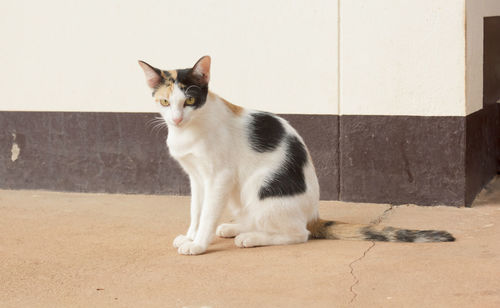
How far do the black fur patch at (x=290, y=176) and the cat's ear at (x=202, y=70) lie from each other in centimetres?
55

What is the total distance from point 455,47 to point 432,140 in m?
0.58

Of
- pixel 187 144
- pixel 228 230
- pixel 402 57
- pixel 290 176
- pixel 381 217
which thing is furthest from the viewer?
pixel 402 57

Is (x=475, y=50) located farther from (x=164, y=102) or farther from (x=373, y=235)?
(x=164, y=102)

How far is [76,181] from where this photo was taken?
501 cm

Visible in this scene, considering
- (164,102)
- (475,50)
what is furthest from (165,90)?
(475,50)

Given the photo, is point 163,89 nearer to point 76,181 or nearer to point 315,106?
point 315,106

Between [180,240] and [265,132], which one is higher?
[265,132]

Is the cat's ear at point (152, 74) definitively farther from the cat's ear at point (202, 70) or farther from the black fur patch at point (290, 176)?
the black fur patch at point (290, 176)

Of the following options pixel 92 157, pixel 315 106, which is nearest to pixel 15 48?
pixel 92 157

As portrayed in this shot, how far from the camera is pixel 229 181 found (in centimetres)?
337

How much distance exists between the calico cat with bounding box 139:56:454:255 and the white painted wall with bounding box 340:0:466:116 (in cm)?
99

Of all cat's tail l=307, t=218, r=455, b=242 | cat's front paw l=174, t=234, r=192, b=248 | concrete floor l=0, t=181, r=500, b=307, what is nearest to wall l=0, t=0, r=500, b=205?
concrete floor l=0, t=181, r=500, b=307

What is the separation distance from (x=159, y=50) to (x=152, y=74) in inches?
60.9

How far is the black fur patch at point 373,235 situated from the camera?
3412 mm
